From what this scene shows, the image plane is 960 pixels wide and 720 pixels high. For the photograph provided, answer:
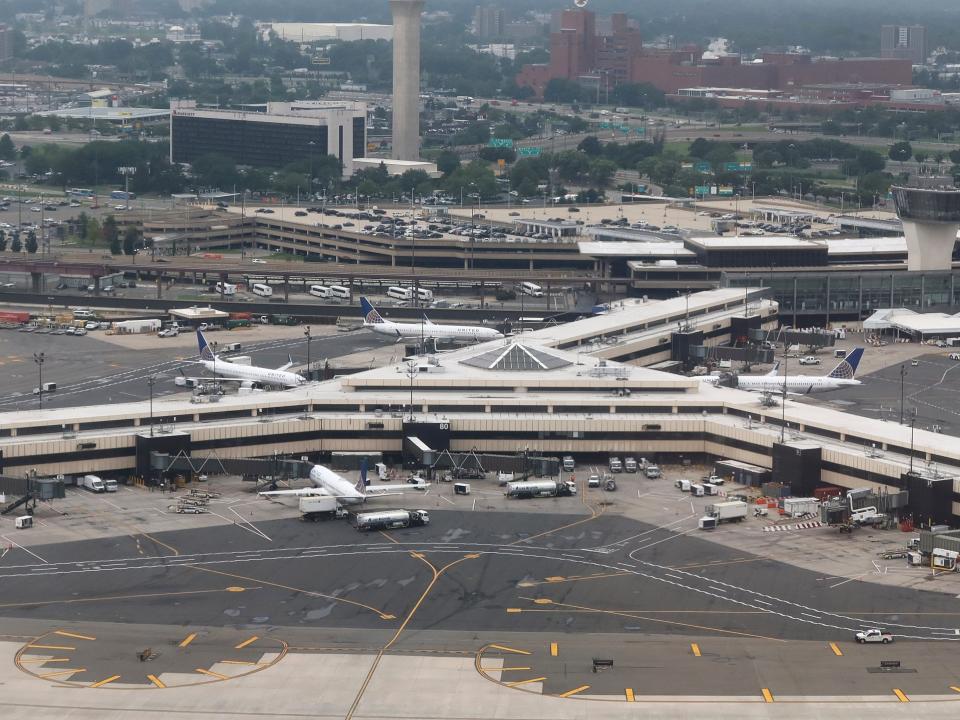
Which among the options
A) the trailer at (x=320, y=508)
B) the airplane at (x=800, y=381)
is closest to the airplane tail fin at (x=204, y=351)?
the airplane at (x=800, y=381)

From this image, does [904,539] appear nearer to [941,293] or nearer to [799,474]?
[799,474]

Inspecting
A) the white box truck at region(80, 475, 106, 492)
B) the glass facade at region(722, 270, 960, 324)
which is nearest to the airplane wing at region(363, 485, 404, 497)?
the white box truck at region(80, 475, 106, 492)

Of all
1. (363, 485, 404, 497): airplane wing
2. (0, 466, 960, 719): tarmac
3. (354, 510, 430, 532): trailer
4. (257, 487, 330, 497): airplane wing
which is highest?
(363, 485, 404, 497): airplane wing

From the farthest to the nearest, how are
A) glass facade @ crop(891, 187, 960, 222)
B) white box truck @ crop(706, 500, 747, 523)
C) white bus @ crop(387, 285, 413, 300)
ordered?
white bus @ crop(387, 285, 413, 300), glass facade @ crop(891, 187, 960, 222), white box truck @ crop(706, 500, 747, 523)

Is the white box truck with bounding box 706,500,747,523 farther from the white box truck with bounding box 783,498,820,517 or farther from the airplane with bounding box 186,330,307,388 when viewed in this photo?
the airplane with bounding box 186,330,307,388

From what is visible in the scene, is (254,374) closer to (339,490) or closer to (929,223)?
(339,490)
